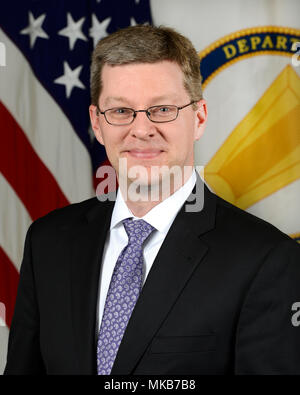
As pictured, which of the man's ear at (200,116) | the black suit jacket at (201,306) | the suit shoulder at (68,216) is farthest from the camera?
the suit shoulder at (68,216)

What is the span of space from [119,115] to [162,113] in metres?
0.12

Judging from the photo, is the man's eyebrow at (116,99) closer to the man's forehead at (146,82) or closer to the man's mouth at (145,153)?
the man's forehead at (146,82)

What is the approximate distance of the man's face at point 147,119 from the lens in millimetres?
1530

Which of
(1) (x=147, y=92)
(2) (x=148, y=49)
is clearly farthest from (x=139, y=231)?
(2) (x=148, y=49)

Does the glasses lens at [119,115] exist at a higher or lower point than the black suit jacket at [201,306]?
higher

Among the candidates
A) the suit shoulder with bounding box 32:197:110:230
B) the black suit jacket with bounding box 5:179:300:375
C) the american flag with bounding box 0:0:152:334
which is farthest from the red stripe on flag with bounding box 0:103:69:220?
the black suit jacket with bounding box 5:179:300:375

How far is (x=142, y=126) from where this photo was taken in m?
1.53

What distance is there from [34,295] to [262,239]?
2.48ft

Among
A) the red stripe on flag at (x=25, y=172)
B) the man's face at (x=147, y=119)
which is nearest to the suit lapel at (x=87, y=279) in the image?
the man's face at (x=147, y=119)

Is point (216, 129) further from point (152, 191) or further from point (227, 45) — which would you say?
point (152, 191)

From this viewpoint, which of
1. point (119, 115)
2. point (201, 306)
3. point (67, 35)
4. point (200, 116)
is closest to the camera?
point (201, 306)

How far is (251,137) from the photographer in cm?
297

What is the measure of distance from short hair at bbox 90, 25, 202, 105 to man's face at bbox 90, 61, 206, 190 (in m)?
0.02

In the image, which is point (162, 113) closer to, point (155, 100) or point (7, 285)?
point (155, 100)
